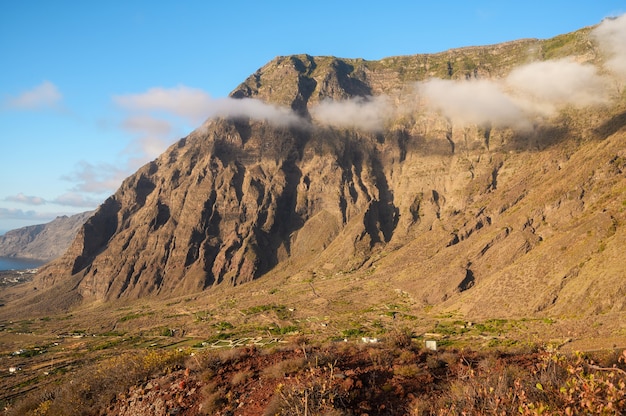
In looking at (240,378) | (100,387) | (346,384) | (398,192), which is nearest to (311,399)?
(346,384)

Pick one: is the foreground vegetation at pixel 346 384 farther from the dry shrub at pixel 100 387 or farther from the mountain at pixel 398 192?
the mountain at pixel 398 192

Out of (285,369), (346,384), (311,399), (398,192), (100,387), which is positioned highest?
(398,192)

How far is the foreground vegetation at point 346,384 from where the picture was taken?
9.63 metres

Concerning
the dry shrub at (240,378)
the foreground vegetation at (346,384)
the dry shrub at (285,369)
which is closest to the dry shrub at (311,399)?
the foreground vegetation at (346,384)

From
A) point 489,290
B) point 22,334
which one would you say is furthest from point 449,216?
point 22,334

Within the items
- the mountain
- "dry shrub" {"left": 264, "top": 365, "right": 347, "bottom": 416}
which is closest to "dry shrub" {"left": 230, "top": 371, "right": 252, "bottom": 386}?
"dry shrub" {"left": 264, "top": 365, "right": 347, "bottom": 416}

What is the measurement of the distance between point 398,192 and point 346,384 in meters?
153

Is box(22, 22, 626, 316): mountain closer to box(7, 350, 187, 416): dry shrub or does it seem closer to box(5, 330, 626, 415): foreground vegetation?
box(5, 330, 626, 415): foreground vegetation

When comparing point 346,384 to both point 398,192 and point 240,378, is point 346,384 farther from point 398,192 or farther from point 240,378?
point 398,192

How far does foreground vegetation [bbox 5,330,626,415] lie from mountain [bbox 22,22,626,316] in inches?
2224

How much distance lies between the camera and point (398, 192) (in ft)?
531

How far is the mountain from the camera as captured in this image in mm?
86438

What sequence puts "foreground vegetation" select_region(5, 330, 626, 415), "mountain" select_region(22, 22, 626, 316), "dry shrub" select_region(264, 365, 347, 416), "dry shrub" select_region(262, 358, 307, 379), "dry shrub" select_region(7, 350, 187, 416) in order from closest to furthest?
"foreground vegetation" select_region(5, 330, 626, 415)
"dry shrub" select_region(264, 365, 347, 416)
"dry shrub" select_region(262, 358, 307, 379)
"dry shrub" select_region(7, 350, 187, 416)
"mountain" select_region(22, 22, 626, 316)

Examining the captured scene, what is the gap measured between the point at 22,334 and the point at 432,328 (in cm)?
10809
